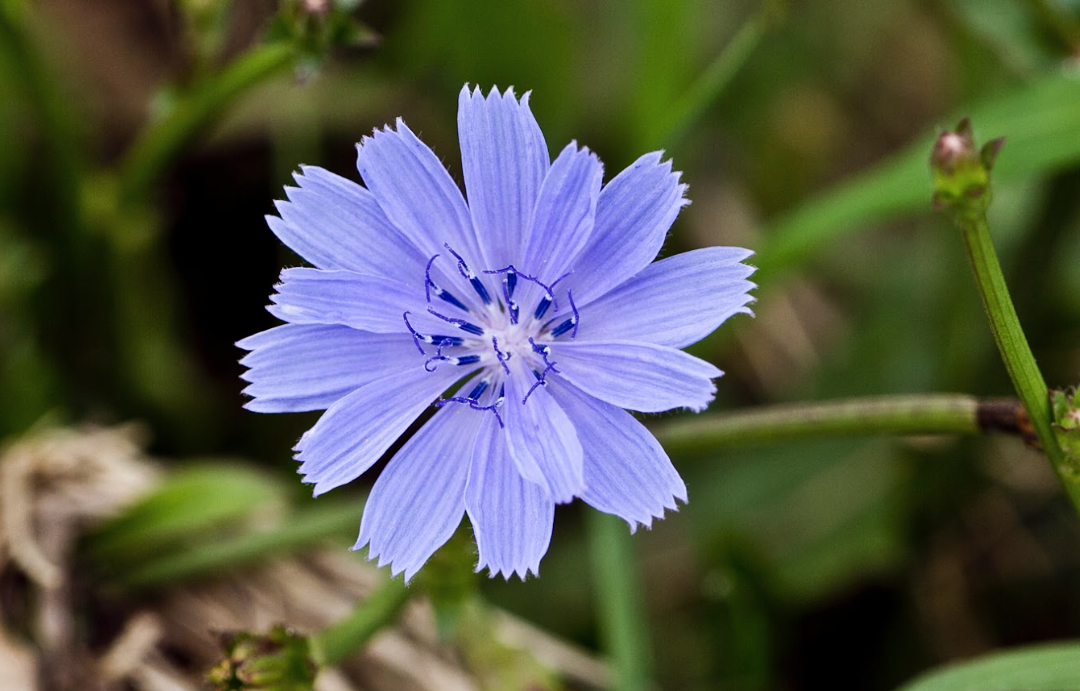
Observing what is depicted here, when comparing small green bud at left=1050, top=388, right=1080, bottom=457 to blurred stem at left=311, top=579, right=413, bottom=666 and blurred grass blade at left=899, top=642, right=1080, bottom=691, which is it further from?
blurred stem at left=311, top=579, right=413, bottom=666

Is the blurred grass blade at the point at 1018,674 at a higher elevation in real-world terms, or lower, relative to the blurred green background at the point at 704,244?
lower

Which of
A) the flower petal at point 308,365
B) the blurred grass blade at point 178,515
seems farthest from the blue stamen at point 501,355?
the blurred grass blade at point 178,515

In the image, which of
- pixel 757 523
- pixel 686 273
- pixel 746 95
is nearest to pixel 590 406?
pixel 686 273

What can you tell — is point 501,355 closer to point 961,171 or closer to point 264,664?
Result: point 264,664

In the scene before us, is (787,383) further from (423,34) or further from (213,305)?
(213,305)

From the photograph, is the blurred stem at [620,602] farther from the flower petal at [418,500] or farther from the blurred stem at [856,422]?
the flower petal at [418,500]

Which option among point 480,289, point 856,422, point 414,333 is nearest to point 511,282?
point 480,289
